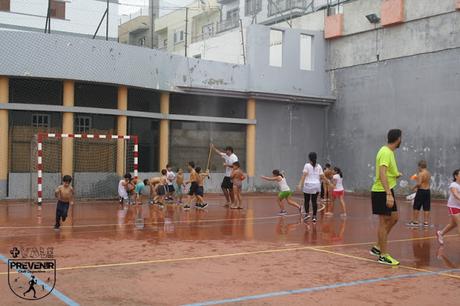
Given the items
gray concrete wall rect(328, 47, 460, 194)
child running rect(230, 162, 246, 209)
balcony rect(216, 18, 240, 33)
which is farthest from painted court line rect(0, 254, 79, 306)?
balcony rect(216, 18, 240, 33)

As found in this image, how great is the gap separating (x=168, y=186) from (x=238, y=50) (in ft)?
42.9

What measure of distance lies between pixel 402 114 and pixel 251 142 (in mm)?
6639

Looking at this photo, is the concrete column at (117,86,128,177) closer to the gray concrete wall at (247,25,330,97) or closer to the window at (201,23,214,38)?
the gray concrete wall at (247,25,330,97)

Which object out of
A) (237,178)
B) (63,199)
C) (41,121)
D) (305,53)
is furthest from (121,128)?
(305,53)

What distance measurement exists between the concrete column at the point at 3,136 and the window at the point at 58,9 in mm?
22648

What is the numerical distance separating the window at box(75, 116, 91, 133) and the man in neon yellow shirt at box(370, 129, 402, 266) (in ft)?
47.4

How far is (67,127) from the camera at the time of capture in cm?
1986

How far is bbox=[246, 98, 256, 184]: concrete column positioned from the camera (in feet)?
81.9

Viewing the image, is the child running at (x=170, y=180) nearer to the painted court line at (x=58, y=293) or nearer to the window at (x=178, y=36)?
the painted court line at (x=58, y=293)

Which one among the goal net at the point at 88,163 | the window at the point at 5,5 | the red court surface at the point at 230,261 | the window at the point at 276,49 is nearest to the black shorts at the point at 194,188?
the red court surface at the point at 230,261

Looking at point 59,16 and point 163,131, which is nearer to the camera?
point 163,131

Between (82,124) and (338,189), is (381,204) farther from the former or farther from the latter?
(82,124)

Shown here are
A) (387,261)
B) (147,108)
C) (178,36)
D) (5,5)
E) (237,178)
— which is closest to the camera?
(387,261)

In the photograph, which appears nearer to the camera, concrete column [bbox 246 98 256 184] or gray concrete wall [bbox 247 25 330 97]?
gray concrete wall [bbox 247 25 330 97]
